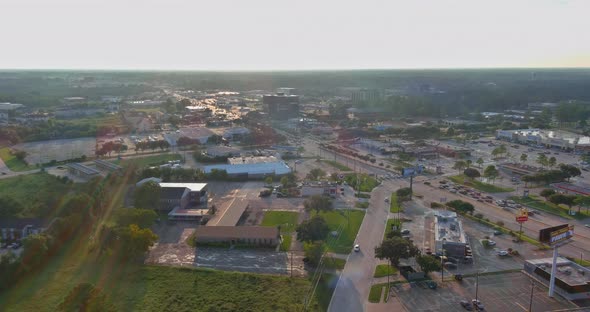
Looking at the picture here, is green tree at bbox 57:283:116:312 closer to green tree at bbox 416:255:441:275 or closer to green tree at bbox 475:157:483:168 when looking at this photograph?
green tree at bbox 416:255:441:275

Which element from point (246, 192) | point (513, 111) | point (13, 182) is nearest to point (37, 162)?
point (13, 182)

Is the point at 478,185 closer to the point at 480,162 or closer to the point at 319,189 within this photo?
the point at 480,162

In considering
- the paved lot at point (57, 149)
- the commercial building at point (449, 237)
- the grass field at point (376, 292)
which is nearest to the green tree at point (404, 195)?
the commercial building at point (449, 237)

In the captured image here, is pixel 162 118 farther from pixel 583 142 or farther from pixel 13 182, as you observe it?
pixel 583 142

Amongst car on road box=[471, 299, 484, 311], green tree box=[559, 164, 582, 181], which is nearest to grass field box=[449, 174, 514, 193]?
green tree box=[559, 164, 582, 181]

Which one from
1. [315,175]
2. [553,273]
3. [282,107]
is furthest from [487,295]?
[282,107]
